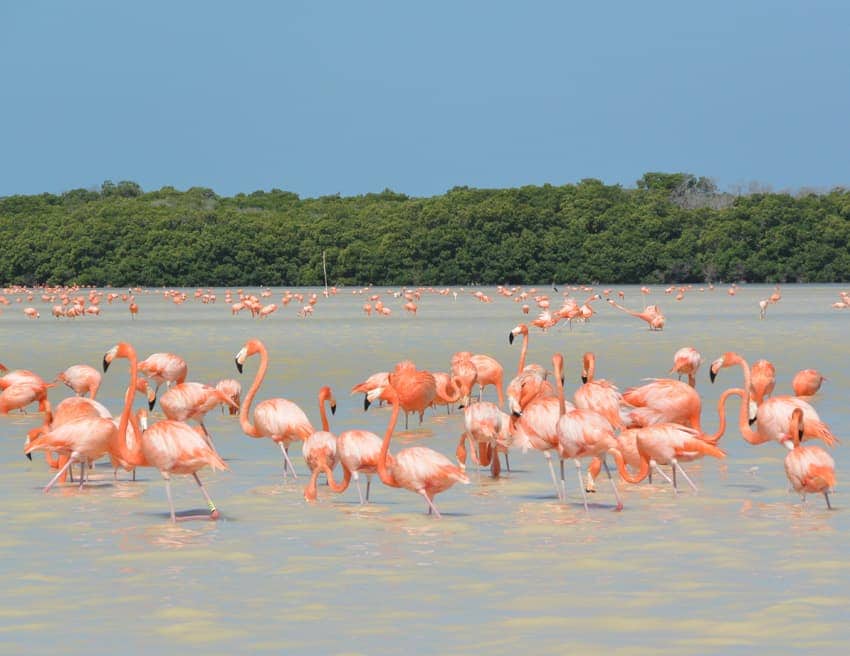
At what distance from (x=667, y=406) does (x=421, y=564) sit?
4.99 metres

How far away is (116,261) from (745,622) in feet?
322

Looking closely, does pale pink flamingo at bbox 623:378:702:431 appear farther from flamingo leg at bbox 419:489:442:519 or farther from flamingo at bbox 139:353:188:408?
flamingo at bbox 139:353:188:408

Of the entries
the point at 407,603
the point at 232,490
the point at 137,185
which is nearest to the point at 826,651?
the point at 407,603

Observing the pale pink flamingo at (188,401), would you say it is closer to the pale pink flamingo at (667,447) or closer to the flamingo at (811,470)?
the pale pink flamingo at (667,447)

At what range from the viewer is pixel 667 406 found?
44.1ft

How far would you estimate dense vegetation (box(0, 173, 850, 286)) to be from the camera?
96000mm

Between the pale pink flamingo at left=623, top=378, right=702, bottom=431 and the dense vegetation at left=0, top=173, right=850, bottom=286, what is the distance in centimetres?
8320

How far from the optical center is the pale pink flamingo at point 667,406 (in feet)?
44.0

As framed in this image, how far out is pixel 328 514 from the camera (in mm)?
10773

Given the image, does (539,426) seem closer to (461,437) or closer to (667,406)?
(461,437)

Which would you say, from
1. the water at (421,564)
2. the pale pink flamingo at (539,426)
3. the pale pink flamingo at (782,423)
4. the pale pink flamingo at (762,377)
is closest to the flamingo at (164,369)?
the water at (421,564)

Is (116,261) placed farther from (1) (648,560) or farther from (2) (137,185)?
(1) (648,560)

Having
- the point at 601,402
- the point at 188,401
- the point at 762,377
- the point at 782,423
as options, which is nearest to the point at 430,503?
the point at 601,402

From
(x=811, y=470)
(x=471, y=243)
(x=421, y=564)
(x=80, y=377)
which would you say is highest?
(x=471, y=243)
